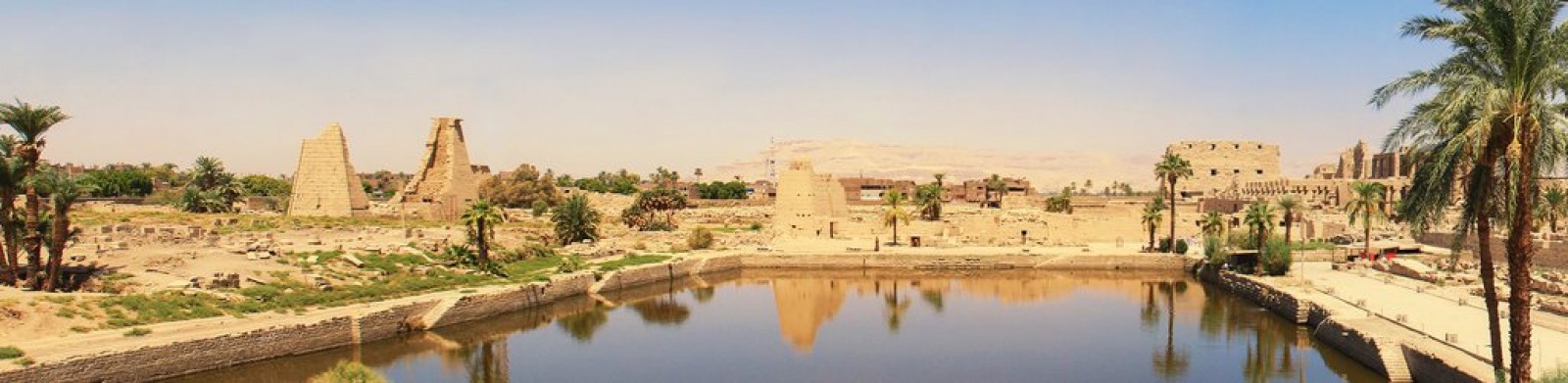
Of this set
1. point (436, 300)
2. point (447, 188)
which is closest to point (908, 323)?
point (436, 300)

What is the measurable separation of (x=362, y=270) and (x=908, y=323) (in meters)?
15.7

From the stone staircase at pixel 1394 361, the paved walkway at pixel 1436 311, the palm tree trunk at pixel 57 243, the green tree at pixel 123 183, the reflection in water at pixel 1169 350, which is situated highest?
the green tree at pixel 123 183

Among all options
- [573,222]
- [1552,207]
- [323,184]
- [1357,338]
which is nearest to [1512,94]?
[1357,338]

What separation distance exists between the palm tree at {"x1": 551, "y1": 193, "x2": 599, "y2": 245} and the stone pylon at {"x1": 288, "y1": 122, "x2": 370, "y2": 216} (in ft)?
28.2

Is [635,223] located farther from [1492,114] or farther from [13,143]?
[1492,114]

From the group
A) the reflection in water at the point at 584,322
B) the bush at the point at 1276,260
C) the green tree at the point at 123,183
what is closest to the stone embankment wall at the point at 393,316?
the reflection in water at the point at 584,322

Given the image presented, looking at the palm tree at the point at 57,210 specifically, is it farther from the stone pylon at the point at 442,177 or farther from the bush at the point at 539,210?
the bush at the point at 539,210

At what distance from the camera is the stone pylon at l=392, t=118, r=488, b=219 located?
47000 mm

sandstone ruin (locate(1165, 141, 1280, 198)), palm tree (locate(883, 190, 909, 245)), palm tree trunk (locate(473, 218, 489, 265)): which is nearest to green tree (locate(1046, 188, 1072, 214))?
sandstone ruin (locate(1165, 141, 1280, 198))

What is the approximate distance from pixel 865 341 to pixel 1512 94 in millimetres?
17034

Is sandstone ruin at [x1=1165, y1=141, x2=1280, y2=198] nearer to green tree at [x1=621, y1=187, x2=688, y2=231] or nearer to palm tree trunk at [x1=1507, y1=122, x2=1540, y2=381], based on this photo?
green tree at [x1=621, y1=187, x2=688, y2=231]

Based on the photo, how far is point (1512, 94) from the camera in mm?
11859

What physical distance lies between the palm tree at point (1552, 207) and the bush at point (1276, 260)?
9.09 metres

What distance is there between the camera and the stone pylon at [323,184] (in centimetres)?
4181
